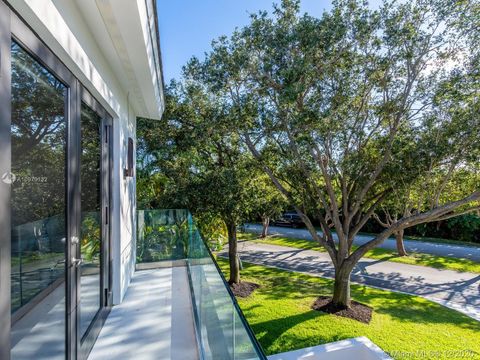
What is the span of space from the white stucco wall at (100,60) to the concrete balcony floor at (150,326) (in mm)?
293

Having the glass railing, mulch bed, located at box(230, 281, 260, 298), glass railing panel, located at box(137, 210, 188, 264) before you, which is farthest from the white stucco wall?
mulch bed, located at box(230, 281, 260, 298)

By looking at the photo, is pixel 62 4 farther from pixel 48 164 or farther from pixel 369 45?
pixel 369 45

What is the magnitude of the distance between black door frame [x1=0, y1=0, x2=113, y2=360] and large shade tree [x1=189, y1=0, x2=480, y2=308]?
463 centimetres

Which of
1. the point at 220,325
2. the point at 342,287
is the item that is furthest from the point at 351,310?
the point at 220,325

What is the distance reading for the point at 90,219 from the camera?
282 cm

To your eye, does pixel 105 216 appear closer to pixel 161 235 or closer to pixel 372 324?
pixel 161 235

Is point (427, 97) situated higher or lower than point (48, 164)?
higher

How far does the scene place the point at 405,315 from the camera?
8164 mm

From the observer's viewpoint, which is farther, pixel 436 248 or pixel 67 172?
pixel 436 248

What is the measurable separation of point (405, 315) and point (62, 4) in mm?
9727

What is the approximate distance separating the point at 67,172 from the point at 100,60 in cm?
144

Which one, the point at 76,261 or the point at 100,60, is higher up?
the point at 100,60

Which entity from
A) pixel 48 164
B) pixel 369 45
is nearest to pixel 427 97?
pixel 369 45

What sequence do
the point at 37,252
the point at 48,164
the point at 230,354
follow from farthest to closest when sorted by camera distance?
the point at 48,164, the point at 37,252, the point at 230,354
